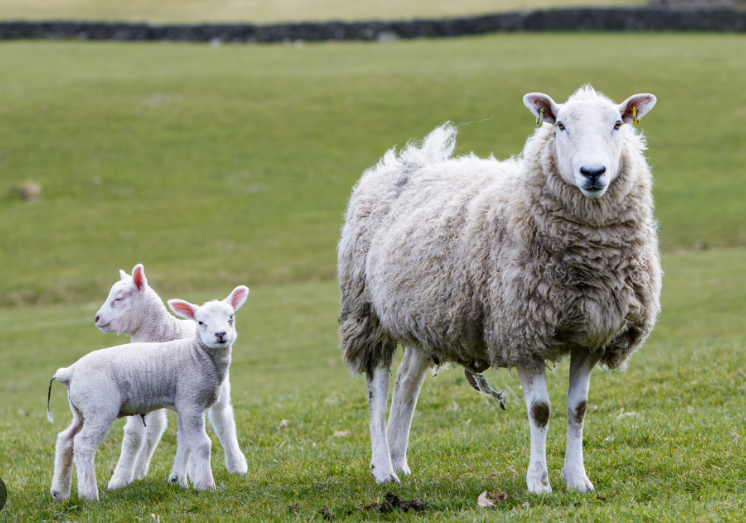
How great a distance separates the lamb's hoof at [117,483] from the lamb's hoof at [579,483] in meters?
3.68

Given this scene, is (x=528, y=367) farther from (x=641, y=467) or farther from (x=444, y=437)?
(x=444, y=437)

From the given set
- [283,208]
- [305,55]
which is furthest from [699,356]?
[305,55]

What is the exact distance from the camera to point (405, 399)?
7.27m

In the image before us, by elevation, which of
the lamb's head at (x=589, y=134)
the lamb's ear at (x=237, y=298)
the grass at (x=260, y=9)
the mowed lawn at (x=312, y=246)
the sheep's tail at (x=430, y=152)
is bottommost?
the mowed lawn at (x=312, y=246)

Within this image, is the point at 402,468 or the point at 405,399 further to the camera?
the point at 405,399

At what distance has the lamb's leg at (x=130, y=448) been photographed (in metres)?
6.90

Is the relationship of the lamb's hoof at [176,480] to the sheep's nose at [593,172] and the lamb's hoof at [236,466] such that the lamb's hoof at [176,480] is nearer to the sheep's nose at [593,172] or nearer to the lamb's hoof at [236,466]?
the lamb's hoof at [236,466]

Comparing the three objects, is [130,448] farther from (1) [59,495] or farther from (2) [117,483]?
(1) [59,495]

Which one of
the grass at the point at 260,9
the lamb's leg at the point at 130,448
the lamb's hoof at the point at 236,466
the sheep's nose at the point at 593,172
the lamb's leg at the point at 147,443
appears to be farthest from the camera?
the grass at the point at 260,9

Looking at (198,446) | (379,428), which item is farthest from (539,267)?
(198,446)

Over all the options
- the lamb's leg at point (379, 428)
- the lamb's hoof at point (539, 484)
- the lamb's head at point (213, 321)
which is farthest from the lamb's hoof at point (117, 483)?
the lamb's hoof at point (539, 484)

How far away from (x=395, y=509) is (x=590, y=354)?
1854mm

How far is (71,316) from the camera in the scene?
70.9 ft

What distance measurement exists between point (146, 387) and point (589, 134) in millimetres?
3858
